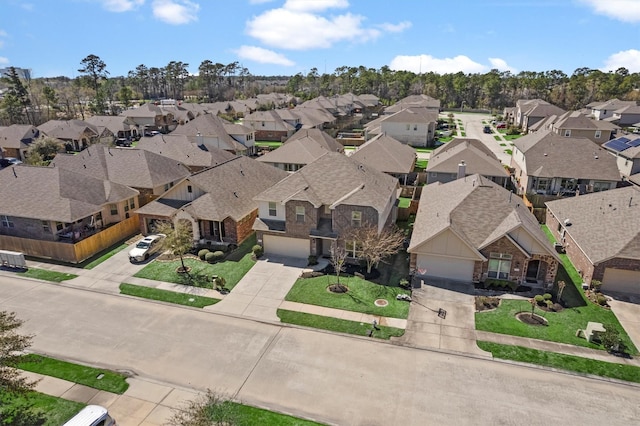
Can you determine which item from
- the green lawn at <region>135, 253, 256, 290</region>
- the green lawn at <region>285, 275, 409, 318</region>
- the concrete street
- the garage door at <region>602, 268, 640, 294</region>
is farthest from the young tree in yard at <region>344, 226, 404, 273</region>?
the garage door at <region>602, 268, 640, 294</region>

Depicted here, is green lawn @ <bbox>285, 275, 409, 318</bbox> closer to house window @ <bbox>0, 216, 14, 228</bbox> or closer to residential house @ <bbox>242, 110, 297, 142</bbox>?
house window @ <bbox>0, 216, 14, 228</bbox>

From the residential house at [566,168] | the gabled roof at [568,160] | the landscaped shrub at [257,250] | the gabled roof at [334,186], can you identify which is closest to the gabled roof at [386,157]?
the gabled roof at [334,186]

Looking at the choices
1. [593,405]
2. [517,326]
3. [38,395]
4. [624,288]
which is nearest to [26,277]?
[38,395]

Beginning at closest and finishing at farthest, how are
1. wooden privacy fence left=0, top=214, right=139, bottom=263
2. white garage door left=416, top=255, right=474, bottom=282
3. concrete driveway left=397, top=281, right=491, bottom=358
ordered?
concrete driveway left=397, top=281, right=491, bottom=358 → white garage door left=416, top=255, right=474, bottom=282 → wooden privacy fence left=0, top=214, right=139, bottom=263

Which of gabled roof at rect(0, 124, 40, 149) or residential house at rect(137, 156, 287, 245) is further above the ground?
gabled roof at rect(0, 124, 40, 149)

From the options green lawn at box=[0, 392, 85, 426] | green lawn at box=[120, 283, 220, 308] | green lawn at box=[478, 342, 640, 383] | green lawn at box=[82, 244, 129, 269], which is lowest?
green lawn at box=[0, 392, 85, 426]

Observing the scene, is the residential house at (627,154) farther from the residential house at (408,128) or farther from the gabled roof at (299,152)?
the gabled roof at (299,152)

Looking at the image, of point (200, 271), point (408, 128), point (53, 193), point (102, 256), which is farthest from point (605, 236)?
point (408, 128)
